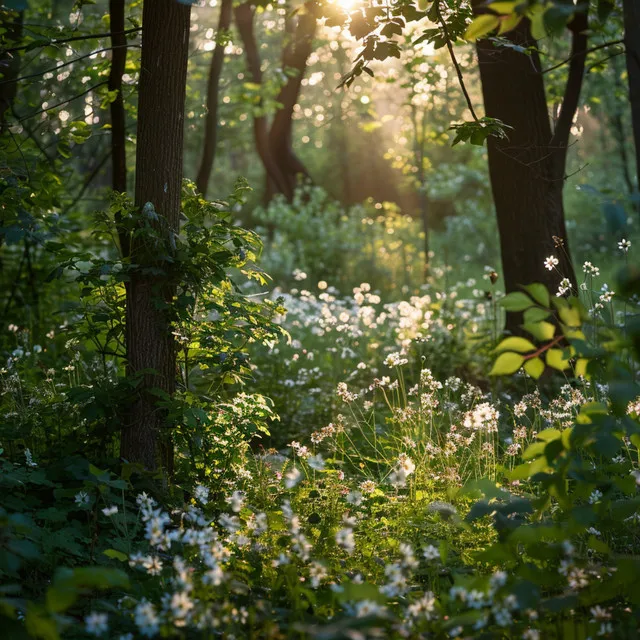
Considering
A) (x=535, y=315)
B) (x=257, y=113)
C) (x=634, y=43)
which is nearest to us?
(x=535, y=315)

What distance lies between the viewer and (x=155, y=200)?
374 centimetres

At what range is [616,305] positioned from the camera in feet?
24.0

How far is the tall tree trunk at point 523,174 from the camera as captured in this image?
20.0 feet

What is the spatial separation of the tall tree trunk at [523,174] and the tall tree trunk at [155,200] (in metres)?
3.07

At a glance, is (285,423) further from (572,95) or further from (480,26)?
(572,95)

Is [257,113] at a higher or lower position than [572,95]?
higher

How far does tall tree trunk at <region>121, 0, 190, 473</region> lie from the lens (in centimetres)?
369

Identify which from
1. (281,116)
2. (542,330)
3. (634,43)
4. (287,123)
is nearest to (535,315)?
(542,330)

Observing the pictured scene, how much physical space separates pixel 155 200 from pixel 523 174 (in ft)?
11.6

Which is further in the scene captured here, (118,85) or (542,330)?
(118,85)

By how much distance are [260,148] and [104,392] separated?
1335 centimetres

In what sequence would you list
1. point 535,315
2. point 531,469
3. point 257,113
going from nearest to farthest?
point 535,315
point 531,469
point 257,113

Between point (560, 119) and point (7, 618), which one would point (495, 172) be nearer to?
point (560, 119)

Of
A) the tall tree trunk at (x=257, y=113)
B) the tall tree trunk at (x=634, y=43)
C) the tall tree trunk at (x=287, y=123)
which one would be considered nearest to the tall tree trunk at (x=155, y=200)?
the tall tree trunk at (x=634, y=43)
